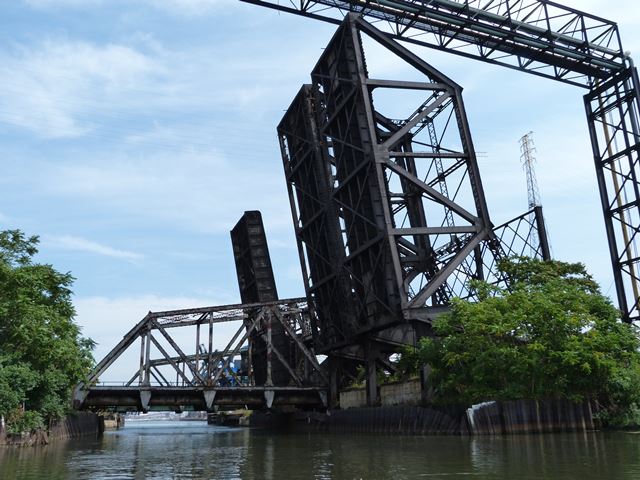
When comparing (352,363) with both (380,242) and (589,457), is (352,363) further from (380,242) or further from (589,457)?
(589,457)

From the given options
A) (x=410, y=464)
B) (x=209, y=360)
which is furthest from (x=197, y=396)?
(x=410, y=464)

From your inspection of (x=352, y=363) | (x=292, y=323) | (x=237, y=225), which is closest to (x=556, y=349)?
(x=352, y=363)

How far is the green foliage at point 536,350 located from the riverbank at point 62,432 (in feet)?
61.6

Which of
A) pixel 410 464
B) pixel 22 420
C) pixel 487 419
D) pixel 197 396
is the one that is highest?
pixel 197 396

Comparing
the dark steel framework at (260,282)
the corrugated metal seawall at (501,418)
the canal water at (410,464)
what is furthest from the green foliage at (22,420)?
the dark steel framework at (260,282)

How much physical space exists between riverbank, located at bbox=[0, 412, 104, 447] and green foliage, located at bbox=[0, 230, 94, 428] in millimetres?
1017

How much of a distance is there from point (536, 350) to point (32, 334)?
21.5 metres

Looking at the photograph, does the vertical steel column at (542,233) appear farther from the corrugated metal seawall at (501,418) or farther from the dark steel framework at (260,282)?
the dark steel framework at (260,282)

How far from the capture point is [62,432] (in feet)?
138

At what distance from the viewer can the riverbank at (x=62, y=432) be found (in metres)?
30.7

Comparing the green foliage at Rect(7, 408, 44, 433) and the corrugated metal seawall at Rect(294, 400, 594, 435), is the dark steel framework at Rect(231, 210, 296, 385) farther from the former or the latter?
the green foliage at Rect(7, 408, 44, 433)

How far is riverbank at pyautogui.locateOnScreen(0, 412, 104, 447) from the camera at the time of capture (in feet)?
101

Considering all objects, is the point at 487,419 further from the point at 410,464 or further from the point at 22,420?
the point at 22,420

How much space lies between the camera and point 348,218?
39.2 metres
